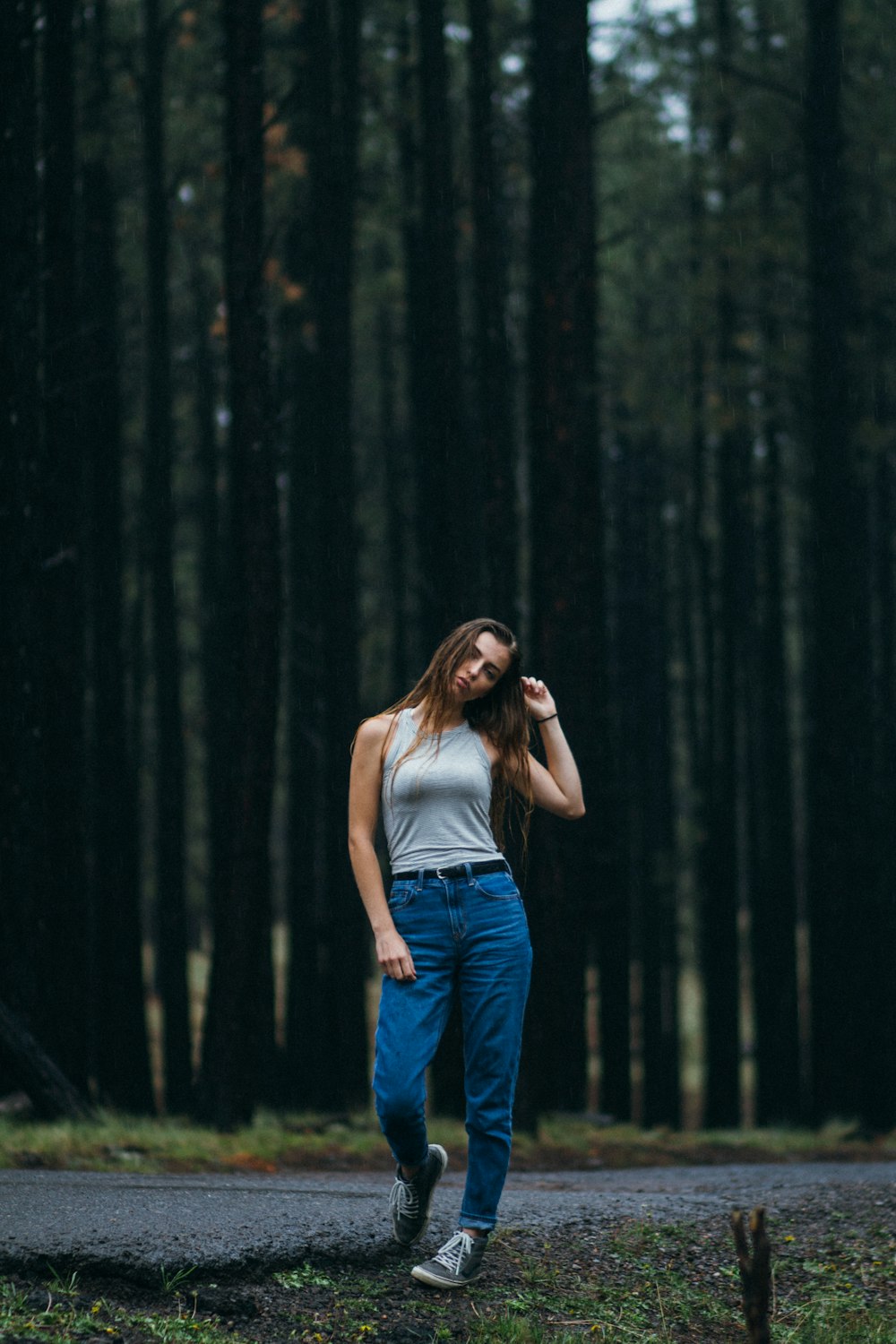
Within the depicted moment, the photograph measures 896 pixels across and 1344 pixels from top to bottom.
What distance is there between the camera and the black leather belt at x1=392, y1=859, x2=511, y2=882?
192 inches

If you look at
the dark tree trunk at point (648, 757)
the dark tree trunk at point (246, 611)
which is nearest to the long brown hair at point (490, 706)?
the dark tree trunk at point (246, 611)

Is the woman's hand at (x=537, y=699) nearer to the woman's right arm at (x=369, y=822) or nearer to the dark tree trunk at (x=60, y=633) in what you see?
the woman's right arm at (x=369, y=822)

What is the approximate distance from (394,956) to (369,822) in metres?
0.49

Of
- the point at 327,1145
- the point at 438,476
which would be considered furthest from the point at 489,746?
the point at 438,476

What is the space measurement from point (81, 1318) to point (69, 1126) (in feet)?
15.3

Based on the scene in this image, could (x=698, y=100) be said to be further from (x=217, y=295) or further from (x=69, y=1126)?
(x=69, y=1126)

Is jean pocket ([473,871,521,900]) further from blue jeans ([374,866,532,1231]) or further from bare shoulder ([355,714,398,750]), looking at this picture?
bare shoulder ([355,714,398,750])

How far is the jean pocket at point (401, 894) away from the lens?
4.89 metres

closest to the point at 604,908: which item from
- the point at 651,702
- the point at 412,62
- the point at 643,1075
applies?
the point at 643,1075

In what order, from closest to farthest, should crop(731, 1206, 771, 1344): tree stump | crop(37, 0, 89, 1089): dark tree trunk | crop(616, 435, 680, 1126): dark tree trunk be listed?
crop(731, 1206, 771, 1344): tree stump < crop(37, 0, 89, 1089): dark tree trunk < crop(616, 435, 680, 1126): dark tree trunk

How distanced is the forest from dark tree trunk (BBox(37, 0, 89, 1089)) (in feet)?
0.13

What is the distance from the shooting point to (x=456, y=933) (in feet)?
16.0

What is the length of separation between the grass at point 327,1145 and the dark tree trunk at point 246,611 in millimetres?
756

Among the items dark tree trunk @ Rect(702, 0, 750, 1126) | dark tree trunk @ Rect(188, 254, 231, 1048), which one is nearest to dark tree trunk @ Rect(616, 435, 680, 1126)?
dark tree trunk @ Rect(702, 0, 750, 1126)
